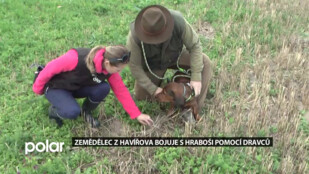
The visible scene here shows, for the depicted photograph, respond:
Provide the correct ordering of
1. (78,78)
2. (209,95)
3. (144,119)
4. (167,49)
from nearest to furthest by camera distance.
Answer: (78,78), (144,119), (167,49), (209,95)

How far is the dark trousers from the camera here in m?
3.52

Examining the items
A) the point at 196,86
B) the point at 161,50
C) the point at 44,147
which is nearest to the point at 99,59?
the point at 161,50

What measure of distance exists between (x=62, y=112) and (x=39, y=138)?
0.45 metres

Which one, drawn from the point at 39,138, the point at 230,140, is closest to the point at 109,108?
the point at 39,138

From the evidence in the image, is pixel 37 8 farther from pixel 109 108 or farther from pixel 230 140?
pixel 230 140

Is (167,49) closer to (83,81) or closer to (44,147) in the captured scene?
(83,81)

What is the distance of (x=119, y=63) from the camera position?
311 cm

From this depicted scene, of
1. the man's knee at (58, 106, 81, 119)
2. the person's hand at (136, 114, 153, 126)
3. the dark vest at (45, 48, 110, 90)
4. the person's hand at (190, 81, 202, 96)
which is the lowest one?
the person's hand at (136, 114, 153, 126)

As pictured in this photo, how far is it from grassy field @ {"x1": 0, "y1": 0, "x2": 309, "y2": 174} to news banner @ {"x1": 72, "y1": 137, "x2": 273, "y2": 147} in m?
0.07

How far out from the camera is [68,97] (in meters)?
3.59

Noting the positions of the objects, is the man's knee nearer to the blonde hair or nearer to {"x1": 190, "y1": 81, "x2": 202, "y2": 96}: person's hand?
the blonde hair

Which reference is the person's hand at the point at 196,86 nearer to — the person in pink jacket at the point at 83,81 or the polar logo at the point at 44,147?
the person in pink jacket at the point at 83,81

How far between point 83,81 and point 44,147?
35.5 inches

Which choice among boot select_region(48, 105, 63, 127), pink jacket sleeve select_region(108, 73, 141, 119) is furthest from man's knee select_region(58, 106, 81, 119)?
pink jacket sleeve select_region(108, 73, 141, 119)
